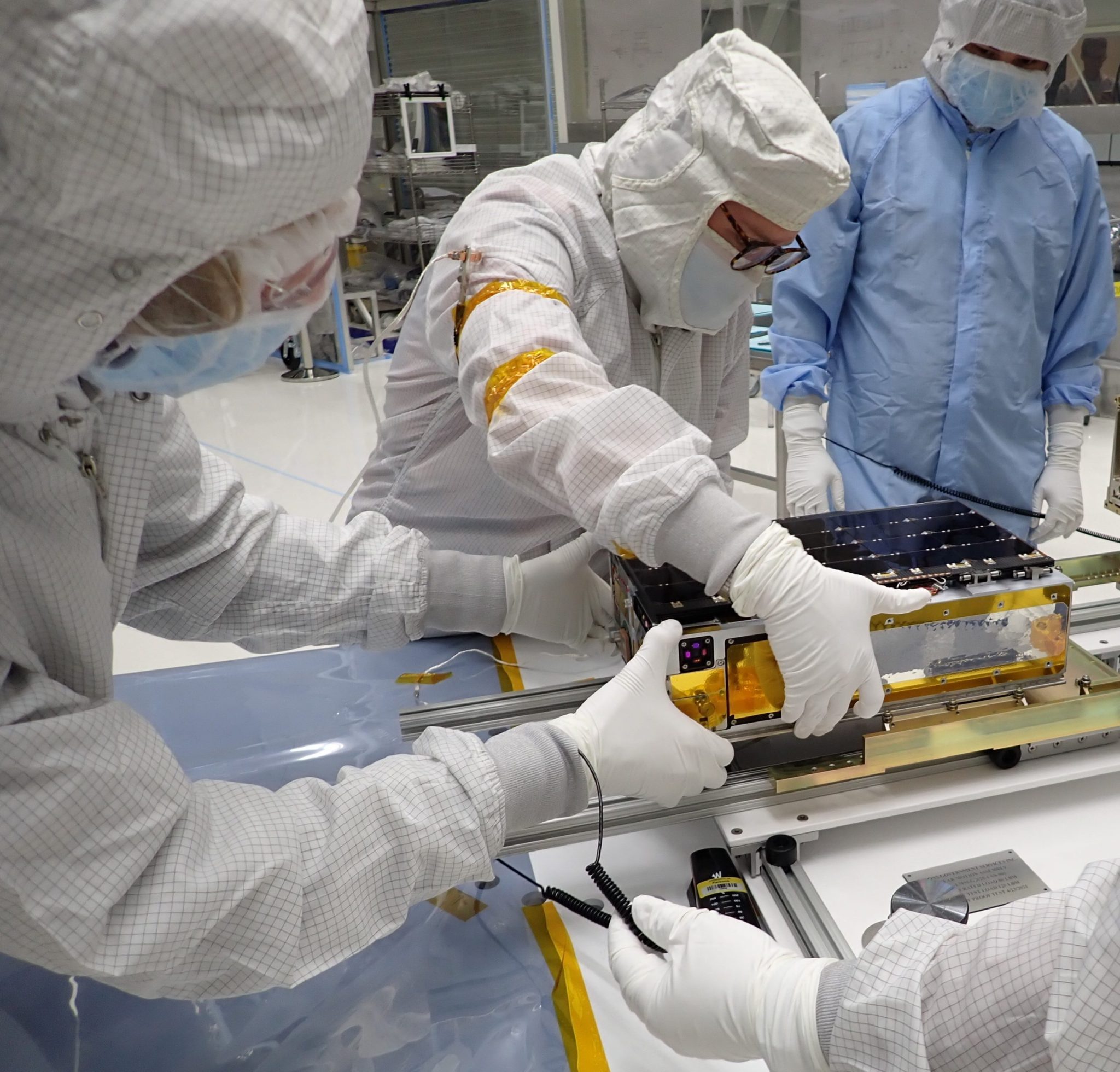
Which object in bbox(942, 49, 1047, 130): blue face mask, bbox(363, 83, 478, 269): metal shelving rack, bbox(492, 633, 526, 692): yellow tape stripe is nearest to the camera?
bbox(492, 633, 526, 692): yellow tape stripe

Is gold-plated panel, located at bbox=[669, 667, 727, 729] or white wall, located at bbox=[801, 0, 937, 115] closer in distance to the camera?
gold-plated panel, located at bbox=[669, 667, 727, 729]

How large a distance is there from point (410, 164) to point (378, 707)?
4678 millimetres

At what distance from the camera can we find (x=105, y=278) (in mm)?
632

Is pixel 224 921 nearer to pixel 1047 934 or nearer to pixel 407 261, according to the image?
pixel 1047 934

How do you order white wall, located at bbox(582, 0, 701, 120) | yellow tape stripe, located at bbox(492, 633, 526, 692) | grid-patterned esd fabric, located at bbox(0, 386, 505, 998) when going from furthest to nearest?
white wall, located at bbox(582, 0, 701, 120), yellow tape stripe, located at bbox(492, 633, 526, 692), grid-patterned esd fabric, located at bbox(0, 386, 505, 998)

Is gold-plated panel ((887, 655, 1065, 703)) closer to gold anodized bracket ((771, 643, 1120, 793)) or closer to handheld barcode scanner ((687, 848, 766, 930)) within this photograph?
gold anodized bracket ((771, 643, 1120, 793))

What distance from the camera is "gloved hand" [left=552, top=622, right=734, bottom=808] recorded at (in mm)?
1027

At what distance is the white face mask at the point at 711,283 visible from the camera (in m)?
1.40

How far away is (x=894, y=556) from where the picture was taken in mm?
1249

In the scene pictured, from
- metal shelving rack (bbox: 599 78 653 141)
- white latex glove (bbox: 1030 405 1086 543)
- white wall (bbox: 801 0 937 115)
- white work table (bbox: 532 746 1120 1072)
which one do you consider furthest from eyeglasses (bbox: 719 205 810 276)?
metal shelving rack (bbox: 599 78 653 141)

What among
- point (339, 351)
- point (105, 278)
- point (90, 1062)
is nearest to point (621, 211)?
point (105, 278)

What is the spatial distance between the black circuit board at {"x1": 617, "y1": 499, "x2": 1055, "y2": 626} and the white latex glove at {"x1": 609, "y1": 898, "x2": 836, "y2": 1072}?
0.35 m

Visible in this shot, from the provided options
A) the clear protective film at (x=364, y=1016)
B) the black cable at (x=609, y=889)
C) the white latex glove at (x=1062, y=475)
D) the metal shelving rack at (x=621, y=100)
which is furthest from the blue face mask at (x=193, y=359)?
the metal shelving rack at (x=621, y=100)

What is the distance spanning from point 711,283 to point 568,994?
986 mm
